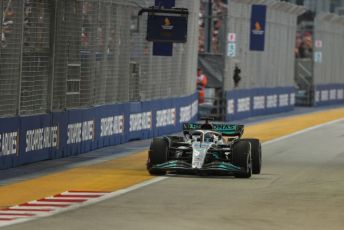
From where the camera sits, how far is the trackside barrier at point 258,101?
44.9 metres

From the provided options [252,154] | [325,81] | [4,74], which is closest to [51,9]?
[4,74]

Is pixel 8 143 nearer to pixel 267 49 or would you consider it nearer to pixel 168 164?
pixel 168 164

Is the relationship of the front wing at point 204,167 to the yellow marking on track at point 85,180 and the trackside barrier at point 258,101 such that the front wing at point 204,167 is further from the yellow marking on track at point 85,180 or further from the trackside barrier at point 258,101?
the trackside barrier at point 258,101

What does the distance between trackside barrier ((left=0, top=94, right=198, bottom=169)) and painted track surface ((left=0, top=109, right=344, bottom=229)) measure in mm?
987

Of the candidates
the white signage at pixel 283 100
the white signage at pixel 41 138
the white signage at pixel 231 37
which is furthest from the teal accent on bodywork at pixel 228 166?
the white signage at pixel 283 100

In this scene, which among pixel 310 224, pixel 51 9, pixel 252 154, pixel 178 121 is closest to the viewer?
pixel 310 224

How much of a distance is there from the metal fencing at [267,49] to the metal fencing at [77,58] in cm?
819

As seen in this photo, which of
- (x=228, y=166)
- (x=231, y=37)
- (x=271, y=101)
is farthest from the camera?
(x=271, y=101)

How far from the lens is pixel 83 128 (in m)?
27.4

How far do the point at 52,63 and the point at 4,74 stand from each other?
2942mm

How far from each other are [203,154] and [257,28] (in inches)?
989

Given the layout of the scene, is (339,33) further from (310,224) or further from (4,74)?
(310,224)

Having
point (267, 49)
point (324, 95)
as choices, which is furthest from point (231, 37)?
point (324, 95)

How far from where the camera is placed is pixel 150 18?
31.5 metres
